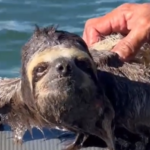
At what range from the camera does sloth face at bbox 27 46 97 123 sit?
117 inches

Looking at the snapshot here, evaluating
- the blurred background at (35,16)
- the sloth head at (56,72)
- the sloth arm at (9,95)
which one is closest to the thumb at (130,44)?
the sloth arm at (9,95)

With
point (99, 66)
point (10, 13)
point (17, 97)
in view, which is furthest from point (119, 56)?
point (10, 13)

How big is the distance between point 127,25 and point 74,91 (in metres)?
1.79

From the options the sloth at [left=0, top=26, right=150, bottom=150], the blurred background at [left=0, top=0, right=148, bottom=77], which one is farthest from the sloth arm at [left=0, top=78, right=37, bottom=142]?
the blurred background at [left=0, top=0, right=148, bottom=77]

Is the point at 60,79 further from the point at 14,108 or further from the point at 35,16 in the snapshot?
the point at 35,16

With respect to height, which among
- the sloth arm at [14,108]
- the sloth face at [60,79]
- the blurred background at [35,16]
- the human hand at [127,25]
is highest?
the sloth face at [60,79]

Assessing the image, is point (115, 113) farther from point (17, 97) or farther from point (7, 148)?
point (7, 148)

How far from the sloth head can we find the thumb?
97 centimetres

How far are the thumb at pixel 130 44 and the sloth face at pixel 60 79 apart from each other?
1.03 meters

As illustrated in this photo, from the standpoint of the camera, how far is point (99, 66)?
11.8 ft

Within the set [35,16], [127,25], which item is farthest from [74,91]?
[35,16]

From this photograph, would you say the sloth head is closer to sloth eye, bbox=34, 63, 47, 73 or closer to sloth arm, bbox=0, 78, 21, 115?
sloth eye, bbox=34, 63, 47, 73

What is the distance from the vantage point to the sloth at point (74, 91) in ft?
9.87

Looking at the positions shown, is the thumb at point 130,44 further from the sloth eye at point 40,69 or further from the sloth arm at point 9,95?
the sloth eye at point 40,69
